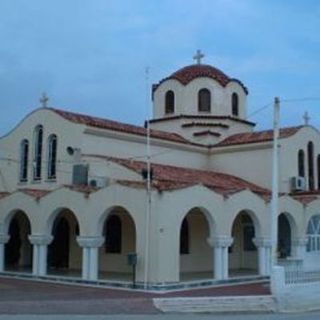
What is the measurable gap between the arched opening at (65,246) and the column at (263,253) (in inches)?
324

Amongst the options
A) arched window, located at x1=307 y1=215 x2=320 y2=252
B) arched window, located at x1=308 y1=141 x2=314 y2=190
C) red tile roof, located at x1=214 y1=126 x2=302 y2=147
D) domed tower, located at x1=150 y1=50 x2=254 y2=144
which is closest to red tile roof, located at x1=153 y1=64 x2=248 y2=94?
domed tower, located at x1=150 y1=50 x2=254 y2=144

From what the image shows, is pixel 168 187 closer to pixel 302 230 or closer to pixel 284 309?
pixel 284 309

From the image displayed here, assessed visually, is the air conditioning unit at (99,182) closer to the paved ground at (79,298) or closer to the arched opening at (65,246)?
the arched opening at (65,246)

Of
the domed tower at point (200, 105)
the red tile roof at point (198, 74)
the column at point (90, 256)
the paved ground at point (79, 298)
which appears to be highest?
the red tile roof at point (198, 74)

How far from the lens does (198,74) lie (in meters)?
35.7

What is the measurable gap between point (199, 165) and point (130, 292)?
1349cm

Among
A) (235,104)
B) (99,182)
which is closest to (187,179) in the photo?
(99,182)

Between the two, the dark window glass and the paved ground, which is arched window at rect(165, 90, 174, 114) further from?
the paved ground

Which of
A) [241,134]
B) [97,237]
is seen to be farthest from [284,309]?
[241,134]

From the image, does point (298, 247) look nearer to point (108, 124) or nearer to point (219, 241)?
point (219, 241)

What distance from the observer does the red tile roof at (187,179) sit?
24.3 m

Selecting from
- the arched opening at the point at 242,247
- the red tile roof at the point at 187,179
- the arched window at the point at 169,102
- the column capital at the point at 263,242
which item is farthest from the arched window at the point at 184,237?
the arched window at the point at 169,102

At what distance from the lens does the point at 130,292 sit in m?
21.4

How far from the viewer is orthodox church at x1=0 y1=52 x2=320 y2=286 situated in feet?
76.8
